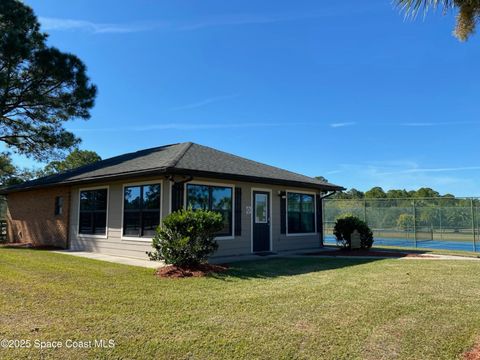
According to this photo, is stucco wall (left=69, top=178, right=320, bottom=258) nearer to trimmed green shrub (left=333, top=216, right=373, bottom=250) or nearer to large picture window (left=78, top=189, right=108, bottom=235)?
large picture window (left=78, top=189, right=108, bottom=235)

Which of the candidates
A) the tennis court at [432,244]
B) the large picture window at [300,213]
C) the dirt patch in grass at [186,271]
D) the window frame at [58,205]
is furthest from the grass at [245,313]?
the tennis court at [432,244]

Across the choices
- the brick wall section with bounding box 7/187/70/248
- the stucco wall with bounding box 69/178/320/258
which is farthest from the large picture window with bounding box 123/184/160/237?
the brick wall section with bounding box 7/187/70/248

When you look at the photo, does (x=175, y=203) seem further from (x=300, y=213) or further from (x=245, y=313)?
(x=300, y=213)

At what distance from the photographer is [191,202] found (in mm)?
10602

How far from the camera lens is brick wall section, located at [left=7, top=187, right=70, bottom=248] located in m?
14.5

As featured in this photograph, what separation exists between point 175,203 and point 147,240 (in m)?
1.50

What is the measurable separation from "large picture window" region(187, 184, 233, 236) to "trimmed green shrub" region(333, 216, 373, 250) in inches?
212

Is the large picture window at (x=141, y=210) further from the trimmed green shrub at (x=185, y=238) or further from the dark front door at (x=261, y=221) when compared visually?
the dark front door at (x=261, y=221)

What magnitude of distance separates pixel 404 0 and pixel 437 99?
755 inches

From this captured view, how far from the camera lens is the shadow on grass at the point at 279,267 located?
798 centimetres

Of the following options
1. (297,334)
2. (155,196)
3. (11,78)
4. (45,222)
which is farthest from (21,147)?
(297,334)

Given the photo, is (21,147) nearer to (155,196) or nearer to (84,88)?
(84,88)

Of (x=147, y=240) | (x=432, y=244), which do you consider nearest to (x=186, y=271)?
(x=147, y=240)

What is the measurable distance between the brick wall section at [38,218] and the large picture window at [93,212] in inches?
45.4
